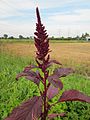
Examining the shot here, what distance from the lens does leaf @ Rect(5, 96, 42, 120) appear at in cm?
168

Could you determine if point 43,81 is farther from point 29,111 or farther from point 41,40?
point 41,40

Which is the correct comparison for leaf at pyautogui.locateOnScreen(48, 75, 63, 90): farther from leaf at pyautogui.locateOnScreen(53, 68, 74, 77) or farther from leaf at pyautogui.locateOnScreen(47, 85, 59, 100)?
leaf at pyautogui.locateOnScreen(47, 85, 59, 100)

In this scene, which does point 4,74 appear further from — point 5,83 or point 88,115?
point 88,115

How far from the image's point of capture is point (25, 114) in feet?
5.62

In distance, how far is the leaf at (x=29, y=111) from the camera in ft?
5.52

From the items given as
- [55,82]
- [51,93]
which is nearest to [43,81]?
[55,82]

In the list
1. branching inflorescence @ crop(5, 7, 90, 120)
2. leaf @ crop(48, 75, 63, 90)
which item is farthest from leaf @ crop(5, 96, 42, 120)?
leaf @ crop(48, 75, 63, 90)

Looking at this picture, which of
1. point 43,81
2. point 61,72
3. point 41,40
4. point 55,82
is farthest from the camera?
point 61,72

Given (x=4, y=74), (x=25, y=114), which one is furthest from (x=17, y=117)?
(x=4, y=74)

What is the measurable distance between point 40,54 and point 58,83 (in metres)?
0.21

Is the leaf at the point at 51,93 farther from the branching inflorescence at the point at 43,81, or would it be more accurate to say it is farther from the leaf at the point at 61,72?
the leaf at the point at 61,72

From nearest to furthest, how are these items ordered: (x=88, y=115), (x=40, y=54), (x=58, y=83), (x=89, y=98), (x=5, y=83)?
(x=40, y=54) < (x=58, y=83) < (x=89, y=98) < (x=88, y=115) < (x=5, y=83)

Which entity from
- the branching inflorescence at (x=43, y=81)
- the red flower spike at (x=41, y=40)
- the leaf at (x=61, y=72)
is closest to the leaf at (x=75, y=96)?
the branching inflorescence at (x=43, y=81)

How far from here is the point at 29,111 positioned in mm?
1714
